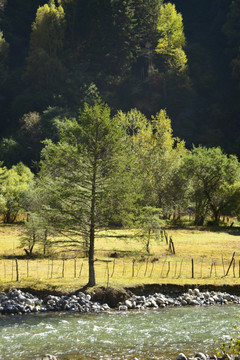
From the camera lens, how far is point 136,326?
66.5 ft

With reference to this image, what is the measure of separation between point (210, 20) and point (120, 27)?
3569 centimetres

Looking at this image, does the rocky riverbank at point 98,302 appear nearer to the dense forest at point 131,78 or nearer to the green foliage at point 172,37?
the dense forest at point 131,78

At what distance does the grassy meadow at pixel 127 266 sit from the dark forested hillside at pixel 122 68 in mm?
57873

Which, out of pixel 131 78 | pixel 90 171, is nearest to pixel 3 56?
pixel 131 78

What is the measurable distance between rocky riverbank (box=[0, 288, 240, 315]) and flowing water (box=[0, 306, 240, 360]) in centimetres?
93

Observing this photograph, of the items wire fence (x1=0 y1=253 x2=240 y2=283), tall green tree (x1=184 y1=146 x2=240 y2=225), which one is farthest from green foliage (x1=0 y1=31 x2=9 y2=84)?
wire fence (x1=0 y1=253 x2=240 y2=283)

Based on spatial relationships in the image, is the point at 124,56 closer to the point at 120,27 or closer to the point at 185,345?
the point at 120,27

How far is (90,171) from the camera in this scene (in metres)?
26.0

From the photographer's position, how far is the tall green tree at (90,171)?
25953mm

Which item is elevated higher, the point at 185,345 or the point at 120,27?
the point at 120,27

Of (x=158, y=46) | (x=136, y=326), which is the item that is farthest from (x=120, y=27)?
(x=136, y=326)

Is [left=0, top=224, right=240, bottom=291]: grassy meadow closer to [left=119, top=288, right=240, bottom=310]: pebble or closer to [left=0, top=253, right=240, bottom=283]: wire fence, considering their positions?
[left=0, top=253, right=240, bottom=283]: wire fence

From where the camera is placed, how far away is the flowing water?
16844mm

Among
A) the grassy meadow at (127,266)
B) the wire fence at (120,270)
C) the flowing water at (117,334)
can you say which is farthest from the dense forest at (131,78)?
the flowing water at (117,334)
